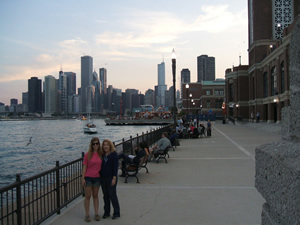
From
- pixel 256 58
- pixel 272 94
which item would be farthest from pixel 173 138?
pixel 256 58

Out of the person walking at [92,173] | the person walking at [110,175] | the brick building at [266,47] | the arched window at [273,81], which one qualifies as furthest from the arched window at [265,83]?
the person walking at [92,173]

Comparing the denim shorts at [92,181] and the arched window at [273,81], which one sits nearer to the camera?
the denim shorts at [92,181]

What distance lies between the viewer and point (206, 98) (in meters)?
113

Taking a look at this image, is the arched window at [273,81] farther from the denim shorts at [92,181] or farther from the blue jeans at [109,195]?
the denim shorts at [92,181]

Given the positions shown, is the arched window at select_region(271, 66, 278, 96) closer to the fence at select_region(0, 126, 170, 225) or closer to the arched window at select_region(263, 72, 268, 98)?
the arched window at select_region(263, 72, 268, 98)

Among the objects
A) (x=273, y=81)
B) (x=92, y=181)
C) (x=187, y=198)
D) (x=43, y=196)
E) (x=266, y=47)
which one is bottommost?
(x=187, y=198)

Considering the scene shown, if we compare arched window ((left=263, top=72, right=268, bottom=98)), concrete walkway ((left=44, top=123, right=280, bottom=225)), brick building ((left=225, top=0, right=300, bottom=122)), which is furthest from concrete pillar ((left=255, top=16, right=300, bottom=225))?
arched window ((left=263, top=72, right=268, bottom=98))

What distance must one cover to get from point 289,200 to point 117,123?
13815 centimetres

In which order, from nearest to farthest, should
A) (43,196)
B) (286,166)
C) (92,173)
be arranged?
(286,166), (92,173), (43,196)

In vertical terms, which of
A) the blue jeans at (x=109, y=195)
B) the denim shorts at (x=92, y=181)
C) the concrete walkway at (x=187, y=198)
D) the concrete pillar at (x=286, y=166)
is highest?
the concrete pillar at (x=286, y=166)

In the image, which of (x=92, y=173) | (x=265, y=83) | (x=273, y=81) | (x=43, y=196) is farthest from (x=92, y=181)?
(x=265, y=83)

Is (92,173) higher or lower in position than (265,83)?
lower

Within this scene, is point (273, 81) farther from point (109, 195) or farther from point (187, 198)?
point (109, 195)

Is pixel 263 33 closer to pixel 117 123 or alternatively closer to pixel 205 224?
pixel 205 224
